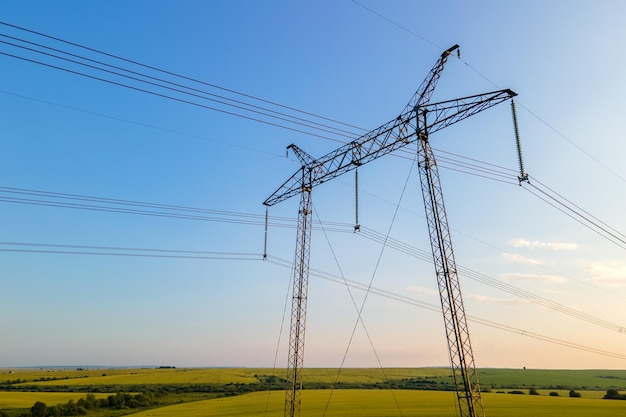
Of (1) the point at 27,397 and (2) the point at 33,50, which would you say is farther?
(1) the point at 27,397

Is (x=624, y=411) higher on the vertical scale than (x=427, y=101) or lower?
lower

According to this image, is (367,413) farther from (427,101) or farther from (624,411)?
(427,101)

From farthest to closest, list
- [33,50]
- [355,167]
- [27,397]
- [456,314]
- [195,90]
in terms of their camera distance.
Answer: [27,397]
[355,167]
[195,90]
[456,314]
[33,50]

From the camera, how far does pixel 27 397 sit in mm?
100312

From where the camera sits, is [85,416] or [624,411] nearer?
[624,411]

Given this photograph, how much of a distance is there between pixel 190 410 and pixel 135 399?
29517 mm

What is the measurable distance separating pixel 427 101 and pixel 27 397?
393 feet

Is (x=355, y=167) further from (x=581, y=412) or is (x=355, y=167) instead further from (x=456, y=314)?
(x=581, y=412)

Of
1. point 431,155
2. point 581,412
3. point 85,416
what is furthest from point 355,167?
point 85,416

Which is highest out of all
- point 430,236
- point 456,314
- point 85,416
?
point 430,236

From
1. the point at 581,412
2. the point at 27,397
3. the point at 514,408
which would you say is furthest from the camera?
the point at 27,397

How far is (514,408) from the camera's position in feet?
234

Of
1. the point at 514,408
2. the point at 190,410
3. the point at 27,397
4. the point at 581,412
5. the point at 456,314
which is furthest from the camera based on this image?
the point at 27,397

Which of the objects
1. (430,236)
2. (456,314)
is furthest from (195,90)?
(456,314)
